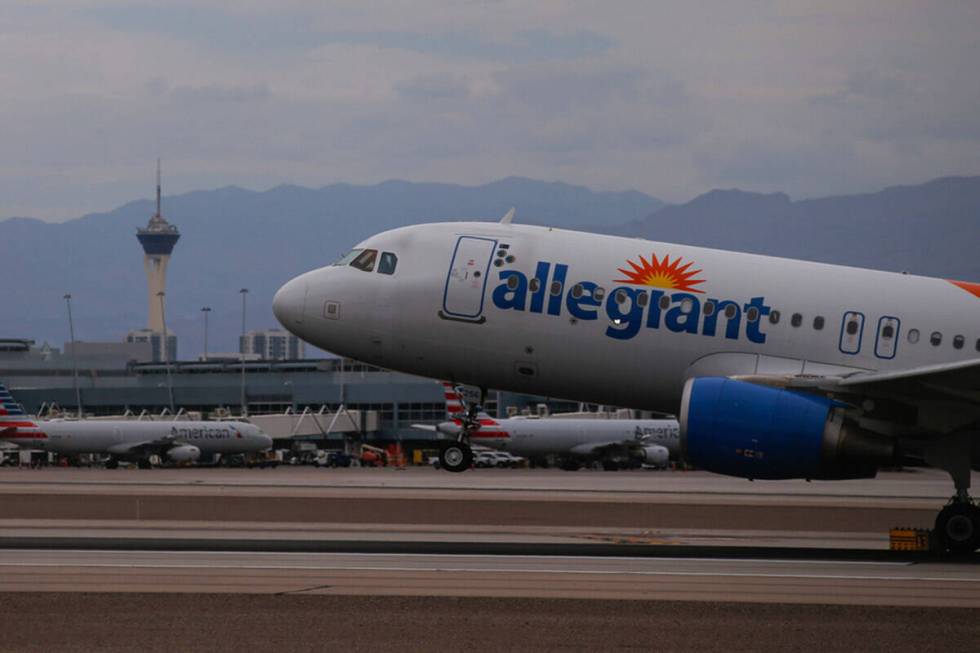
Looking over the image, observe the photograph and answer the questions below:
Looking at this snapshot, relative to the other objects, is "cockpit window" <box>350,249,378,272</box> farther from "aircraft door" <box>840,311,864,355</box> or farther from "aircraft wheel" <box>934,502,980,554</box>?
"aircraft wheel" <box>934,502,980,554</box>

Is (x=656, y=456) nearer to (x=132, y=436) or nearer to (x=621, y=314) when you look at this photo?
(x=132, y=436)

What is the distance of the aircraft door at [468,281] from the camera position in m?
27.2

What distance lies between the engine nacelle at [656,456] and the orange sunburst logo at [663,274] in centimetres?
7852

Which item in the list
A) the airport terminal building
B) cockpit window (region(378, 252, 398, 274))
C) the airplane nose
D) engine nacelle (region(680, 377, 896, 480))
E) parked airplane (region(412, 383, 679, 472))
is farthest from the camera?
the airport terminal building

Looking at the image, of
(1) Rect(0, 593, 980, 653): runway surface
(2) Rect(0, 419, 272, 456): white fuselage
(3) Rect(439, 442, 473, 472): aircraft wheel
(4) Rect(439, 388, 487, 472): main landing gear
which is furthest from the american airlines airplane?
(2) Rect(0, 419, 272, 456): white fuselage

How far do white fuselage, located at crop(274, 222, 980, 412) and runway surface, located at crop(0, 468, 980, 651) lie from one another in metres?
3.42

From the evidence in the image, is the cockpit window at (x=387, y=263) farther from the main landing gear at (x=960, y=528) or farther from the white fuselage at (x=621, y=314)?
the main landing gear at (x=960, y=528)

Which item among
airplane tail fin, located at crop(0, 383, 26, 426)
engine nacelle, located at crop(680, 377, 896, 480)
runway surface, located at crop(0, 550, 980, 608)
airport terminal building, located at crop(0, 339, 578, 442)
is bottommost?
airport terminal building, located at crop(0, 339, 578, 442)

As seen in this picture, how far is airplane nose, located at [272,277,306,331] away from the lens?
2858cm

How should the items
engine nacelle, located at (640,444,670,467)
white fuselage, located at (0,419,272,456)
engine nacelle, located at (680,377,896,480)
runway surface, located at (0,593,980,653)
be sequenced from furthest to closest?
white fuselage, located at (0,419,272,456) < engine nacelle, located at (640,444,670,467) < engine nacelle, located at (680,377,896,480) < runway surface, located at (0,593,980,653)

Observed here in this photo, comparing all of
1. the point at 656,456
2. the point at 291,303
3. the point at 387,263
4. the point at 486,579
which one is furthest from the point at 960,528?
the point at 656,456

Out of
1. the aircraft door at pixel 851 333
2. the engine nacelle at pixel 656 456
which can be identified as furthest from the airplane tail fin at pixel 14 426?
the aircraft door at pixel 851 333

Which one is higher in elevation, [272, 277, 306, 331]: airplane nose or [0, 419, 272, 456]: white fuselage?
[272, 277, 306, 331]: airplane nose

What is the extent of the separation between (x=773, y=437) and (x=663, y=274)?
13.4 ft
